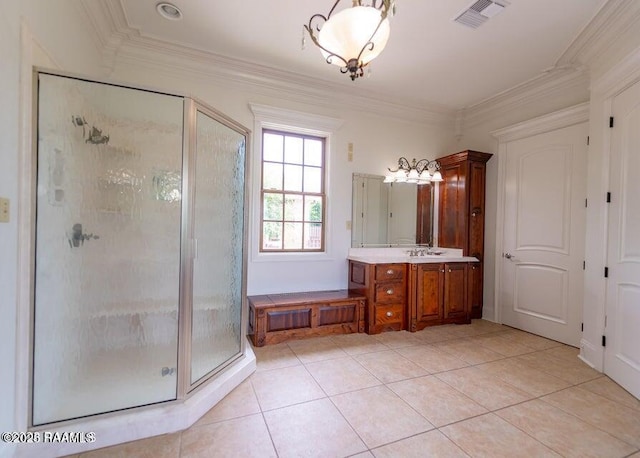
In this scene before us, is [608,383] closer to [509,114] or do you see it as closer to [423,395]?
[423,395]

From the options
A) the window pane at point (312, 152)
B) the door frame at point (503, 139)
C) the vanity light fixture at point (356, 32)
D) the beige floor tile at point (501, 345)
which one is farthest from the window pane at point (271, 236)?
the door frame at point (503, 139)

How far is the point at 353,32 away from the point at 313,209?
225cm

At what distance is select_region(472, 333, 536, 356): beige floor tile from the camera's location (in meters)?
2.89

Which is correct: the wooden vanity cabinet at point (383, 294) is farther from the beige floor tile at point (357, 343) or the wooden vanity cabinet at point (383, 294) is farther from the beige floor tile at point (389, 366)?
the beige floor tile at point (389, 366)

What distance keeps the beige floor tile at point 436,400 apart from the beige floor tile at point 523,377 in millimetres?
515

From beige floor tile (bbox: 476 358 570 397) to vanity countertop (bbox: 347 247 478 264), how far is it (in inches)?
48.5

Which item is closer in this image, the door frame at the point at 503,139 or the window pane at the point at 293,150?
the door frame at the point at 503,139

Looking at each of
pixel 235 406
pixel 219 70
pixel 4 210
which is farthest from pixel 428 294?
pixel 4 210

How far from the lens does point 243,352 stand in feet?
7.93

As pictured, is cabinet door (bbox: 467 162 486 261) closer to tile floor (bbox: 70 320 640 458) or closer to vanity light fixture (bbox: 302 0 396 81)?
tile floor (bbox: 70 320 640 458)

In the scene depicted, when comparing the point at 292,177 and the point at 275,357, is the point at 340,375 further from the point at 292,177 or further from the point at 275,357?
the point at 292,177

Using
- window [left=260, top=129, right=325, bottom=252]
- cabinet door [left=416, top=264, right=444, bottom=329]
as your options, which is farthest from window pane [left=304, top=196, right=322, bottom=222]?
cabinet door [left=416, top=264, right=444, bottom=329]

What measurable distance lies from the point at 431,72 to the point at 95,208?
3.31m

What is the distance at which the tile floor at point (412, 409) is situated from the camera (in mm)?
1584
